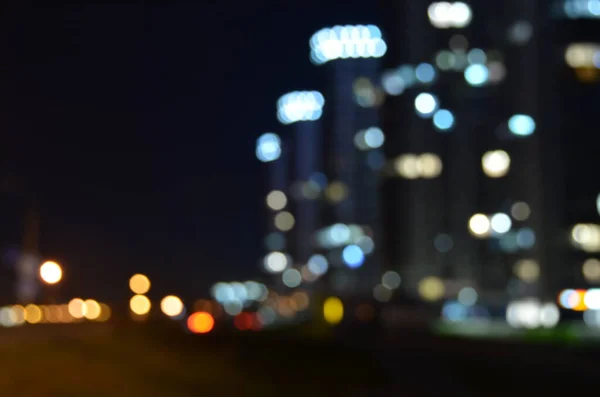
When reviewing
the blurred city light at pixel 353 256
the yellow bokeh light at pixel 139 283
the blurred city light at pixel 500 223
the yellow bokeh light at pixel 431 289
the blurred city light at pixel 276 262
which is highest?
the blurred city light at pixel 276 262

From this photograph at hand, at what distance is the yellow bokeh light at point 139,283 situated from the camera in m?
38.8

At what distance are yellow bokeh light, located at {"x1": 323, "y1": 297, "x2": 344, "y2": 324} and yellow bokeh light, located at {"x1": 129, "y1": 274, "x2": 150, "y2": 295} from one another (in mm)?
8108

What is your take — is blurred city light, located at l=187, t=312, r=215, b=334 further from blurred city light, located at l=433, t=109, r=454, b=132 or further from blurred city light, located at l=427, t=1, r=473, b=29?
blurred city light, located at l=427, t=1, r=473, b=29

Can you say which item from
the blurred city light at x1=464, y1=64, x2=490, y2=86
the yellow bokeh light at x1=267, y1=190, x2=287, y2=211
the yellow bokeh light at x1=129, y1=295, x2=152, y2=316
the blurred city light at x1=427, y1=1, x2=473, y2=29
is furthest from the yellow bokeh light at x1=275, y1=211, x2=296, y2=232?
the yellow bokeh light at x1=129, y1=295, x2=152, y2=316

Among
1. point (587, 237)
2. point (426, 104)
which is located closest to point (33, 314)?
point (587, 237)

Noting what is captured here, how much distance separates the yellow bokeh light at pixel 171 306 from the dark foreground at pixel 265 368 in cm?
1131

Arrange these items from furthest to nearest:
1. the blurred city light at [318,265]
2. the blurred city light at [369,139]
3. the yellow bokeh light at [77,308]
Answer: the blurred city light at [318,265], the blurred city light at [369,139], the yellow bokeh light at [77,308]

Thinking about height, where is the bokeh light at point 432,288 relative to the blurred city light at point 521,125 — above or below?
below

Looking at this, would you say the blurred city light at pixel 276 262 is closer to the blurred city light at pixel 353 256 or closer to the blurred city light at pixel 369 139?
the blurred city light at pixel 353 256

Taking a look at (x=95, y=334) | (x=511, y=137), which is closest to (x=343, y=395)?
(x=95, y=334)

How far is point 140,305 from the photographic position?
41.6m

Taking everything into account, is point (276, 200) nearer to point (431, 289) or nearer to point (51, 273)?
point (431, 289)

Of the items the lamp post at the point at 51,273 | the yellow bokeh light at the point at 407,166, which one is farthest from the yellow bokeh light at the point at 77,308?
the yellow bokeh light at the point at 407,166

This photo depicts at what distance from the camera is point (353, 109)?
5950 inches
